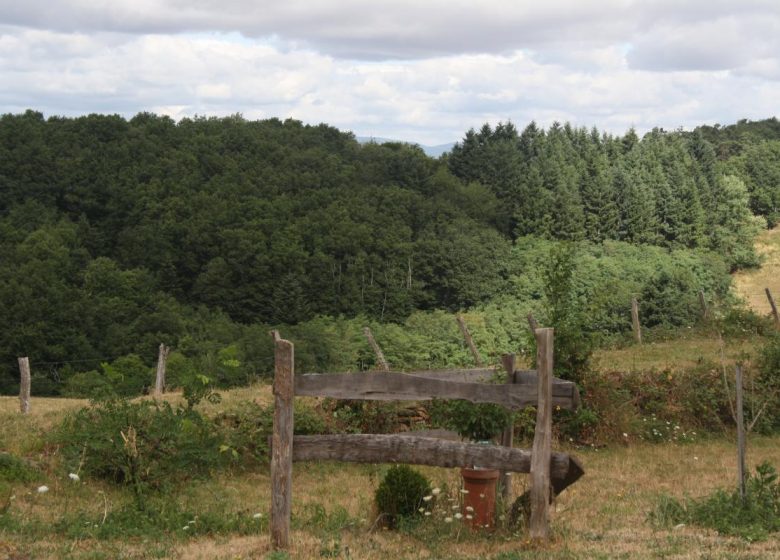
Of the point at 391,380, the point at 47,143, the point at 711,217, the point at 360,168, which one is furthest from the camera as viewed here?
the point at 360,168

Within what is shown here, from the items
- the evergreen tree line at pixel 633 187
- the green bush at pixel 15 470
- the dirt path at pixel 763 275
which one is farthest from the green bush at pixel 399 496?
the evergreen tree line at pixel 633 187

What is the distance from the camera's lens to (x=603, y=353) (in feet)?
75.5

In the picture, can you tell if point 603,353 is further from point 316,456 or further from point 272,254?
point 272,254

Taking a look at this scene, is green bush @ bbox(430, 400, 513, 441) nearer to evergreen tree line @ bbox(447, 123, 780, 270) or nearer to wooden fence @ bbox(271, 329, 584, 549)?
wooden fence @ bbox(271, 329, 584, 549)

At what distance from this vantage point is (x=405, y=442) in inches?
296

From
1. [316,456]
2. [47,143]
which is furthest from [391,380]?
[47,143]

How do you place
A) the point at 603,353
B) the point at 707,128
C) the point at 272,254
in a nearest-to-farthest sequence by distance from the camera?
the point at 603,353, the point at 272,254, the point at 707,128

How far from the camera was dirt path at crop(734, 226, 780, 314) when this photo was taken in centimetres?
6456

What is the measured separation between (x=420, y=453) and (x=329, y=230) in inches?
2711

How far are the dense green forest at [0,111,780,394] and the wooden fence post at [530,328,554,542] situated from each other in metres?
38.9

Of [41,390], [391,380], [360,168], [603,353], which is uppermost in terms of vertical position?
[360,168]

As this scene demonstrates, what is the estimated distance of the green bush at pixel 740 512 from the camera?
7902 mm

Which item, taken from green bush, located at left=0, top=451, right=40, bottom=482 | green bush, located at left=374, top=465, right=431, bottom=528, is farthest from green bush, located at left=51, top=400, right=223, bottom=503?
green bush, located at left=374, top=465, right=431, bottom=528

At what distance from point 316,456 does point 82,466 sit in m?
4.91
